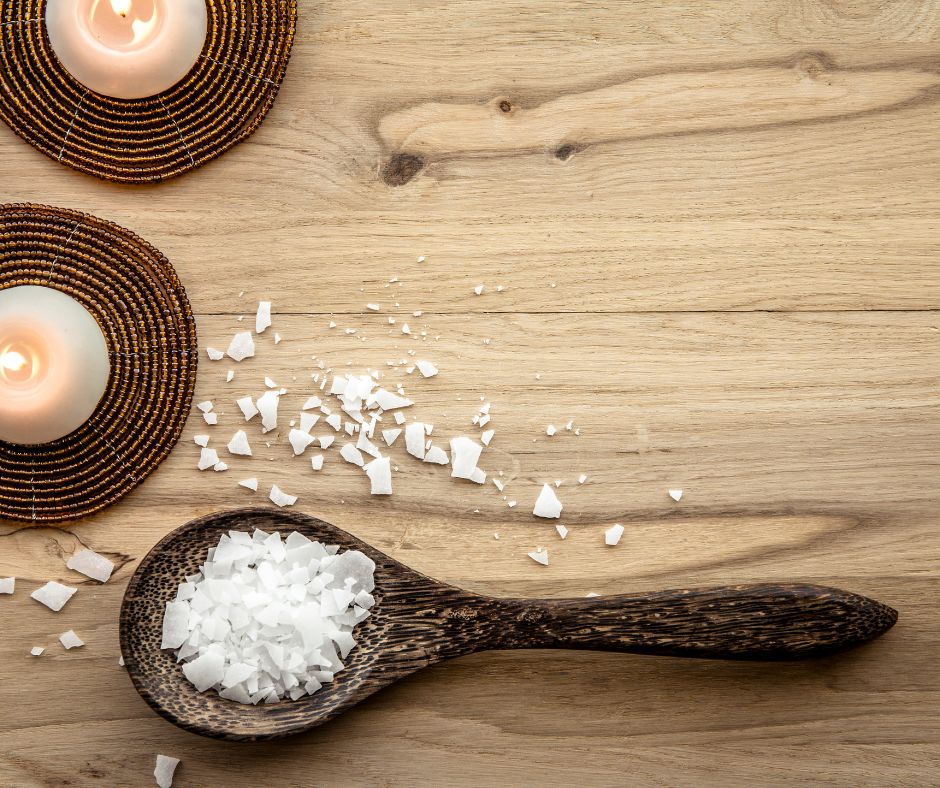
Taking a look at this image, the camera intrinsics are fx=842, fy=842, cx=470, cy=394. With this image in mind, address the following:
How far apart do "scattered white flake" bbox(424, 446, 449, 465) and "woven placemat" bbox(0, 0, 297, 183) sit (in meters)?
0.30

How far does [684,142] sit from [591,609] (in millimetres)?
391

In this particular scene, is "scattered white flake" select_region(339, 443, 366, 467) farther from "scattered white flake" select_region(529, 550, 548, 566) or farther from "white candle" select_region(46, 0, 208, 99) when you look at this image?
"white candle" select_region(46, 0, 208, 99)

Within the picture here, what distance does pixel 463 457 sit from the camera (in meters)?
0.69

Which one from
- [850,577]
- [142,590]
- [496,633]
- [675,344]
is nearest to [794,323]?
[675,344]

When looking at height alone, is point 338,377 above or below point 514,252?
below

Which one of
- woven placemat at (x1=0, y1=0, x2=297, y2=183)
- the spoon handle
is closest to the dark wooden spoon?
the spoon handle

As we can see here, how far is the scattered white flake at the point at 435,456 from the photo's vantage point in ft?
2.26

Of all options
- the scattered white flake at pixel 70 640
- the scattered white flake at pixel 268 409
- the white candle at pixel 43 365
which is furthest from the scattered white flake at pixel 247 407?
the scattered white flake at pixel 70 640

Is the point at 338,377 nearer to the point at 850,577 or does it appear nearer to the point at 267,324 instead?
the point at 267,324

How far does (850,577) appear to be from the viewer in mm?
695

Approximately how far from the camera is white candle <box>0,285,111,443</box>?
0.63 m

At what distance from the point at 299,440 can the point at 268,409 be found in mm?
36

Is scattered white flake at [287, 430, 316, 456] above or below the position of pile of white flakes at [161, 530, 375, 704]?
above

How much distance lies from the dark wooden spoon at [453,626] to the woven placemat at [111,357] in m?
0.08
